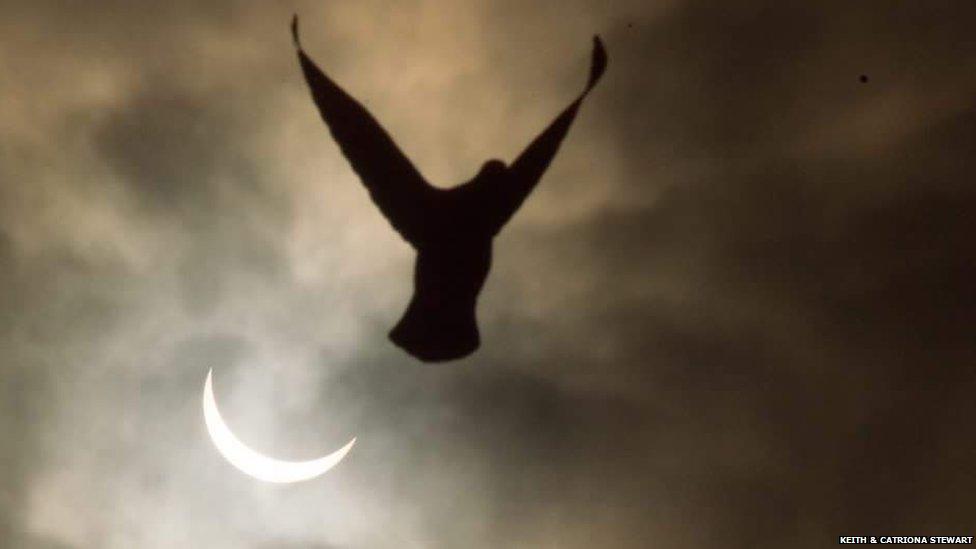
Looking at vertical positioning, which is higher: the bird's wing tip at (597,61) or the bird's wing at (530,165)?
the bird's wing tip at (597,61)

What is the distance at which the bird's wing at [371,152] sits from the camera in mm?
11680

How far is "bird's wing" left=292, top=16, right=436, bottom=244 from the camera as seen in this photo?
11.7 m

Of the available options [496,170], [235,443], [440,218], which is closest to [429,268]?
[440,218]

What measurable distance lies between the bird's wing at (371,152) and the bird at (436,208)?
0.04ft

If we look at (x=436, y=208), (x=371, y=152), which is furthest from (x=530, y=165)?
(x=371, y=152)

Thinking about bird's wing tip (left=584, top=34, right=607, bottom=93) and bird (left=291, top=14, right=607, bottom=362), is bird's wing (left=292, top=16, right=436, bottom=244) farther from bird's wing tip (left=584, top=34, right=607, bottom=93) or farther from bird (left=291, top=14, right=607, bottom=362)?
bird's wing tip (left=584, top=34, right=607, bottom=93)

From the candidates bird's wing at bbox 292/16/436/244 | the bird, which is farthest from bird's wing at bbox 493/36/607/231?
bird's wing at bbox 292/16/436/244

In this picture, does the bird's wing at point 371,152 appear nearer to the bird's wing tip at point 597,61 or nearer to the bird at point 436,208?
the bird at point 436,208

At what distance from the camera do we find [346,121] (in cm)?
1174

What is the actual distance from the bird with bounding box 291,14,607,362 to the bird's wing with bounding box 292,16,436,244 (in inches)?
A: 0.5

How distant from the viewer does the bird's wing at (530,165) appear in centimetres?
1180

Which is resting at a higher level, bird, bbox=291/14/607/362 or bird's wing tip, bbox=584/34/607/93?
bird's wing tip, bbox=584/34/607/93

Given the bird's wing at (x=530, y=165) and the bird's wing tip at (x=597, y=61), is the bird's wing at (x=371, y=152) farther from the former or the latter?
the bird's wing tip at (x=597, y=61)

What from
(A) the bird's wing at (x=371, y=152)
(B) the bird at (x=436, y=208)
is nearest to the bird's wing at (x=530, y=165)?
(B) the bird at (x=436, y=208)
